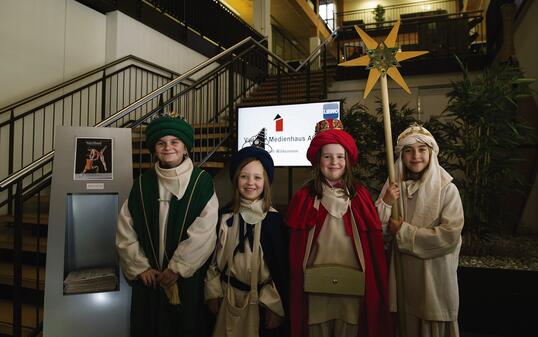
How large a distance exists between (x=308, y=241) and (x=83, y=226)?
1.38m

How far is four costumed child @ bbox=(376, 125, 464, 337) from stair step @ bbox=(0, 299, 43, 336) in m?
2.31

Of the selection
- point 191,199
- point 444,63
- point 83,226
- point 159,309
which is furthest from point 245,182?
point 444,63

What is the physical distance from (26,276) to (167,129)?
1931mm

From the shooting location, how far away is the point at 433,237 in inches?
65.3

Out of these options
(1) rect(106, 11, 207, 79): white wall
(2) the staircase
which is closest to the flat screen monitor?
(2) the staircase

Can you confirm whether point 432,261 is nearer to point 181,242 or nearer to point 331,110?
point 181,242

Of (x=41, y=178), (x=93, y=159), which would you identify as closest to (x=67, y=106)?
(x=41, y=178)

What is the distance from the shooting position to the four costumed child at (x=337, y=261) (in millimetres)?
1590

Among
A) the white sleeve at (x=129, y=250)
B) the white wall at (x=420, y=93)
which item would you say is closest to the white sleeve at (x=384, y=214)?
the white sleeve at (x=129, y=250)

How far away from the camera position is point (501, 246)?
10.3ft

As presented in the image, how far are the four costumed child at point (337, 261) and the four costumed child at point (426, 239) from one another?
6.1 inches

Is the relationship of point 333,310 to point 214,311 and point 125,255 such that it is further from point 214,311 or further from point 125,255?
point 125,255

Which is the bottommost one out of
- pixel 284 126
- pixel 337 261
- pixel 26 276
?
pixel 26 276

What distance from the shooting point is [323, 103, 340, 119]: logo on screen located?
3.38 m
